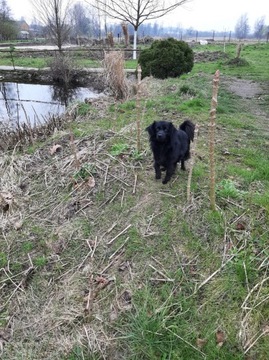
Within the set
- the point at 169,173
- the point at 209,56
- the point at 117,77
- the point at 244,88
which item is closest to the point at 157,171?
the point at 169,173

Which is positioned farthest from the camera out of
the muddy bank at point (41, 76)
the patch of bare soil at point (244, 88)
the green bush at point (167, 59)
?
the muddy bank at point (41, 76)

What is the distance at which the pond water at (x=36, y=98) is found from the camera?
11.2 metres

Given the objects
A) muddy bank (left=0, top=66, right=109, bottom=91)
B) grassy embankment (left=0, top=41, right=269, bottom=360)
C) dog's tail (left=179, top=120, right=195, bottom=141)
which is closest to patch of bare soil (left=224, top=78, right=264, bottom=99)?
grassy embankment (left=0, top=41, right=269, bottom=360)

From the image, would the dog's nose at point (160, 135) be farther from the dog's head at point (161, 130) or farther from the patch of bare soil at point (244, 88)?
the patch of bare soil at point (244, 88)

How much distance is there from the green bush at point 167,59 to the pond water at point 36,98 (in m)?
2.64

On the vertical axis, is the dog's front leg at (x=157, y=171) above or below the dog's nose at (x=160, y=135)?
below

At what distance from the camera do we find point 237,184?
4.01 m

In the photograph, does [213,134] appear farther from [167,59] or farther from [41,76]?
[41,76]

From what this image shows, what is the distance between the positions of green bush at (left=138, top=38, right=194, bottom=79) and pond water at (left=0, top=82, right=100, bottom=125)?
2641 millimetres

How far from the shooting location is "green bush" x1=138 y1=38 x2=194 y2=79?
1245 cm

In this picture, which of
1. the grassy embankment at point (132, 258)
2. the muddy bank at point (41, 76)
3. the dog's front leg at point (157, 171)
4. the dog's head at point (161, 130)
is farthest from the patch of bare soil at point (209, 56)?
the dog's head at point (161, 130)

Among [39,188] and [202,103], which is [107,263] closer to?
[39,188]

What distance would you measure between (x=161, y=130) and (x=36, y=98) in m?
11.6

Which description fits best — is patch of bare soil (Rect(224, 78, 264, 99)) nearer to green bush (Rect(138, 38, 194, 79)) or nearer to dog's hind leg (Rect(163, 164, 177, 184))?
green bush (Rect(138, 38, 194, 79))
